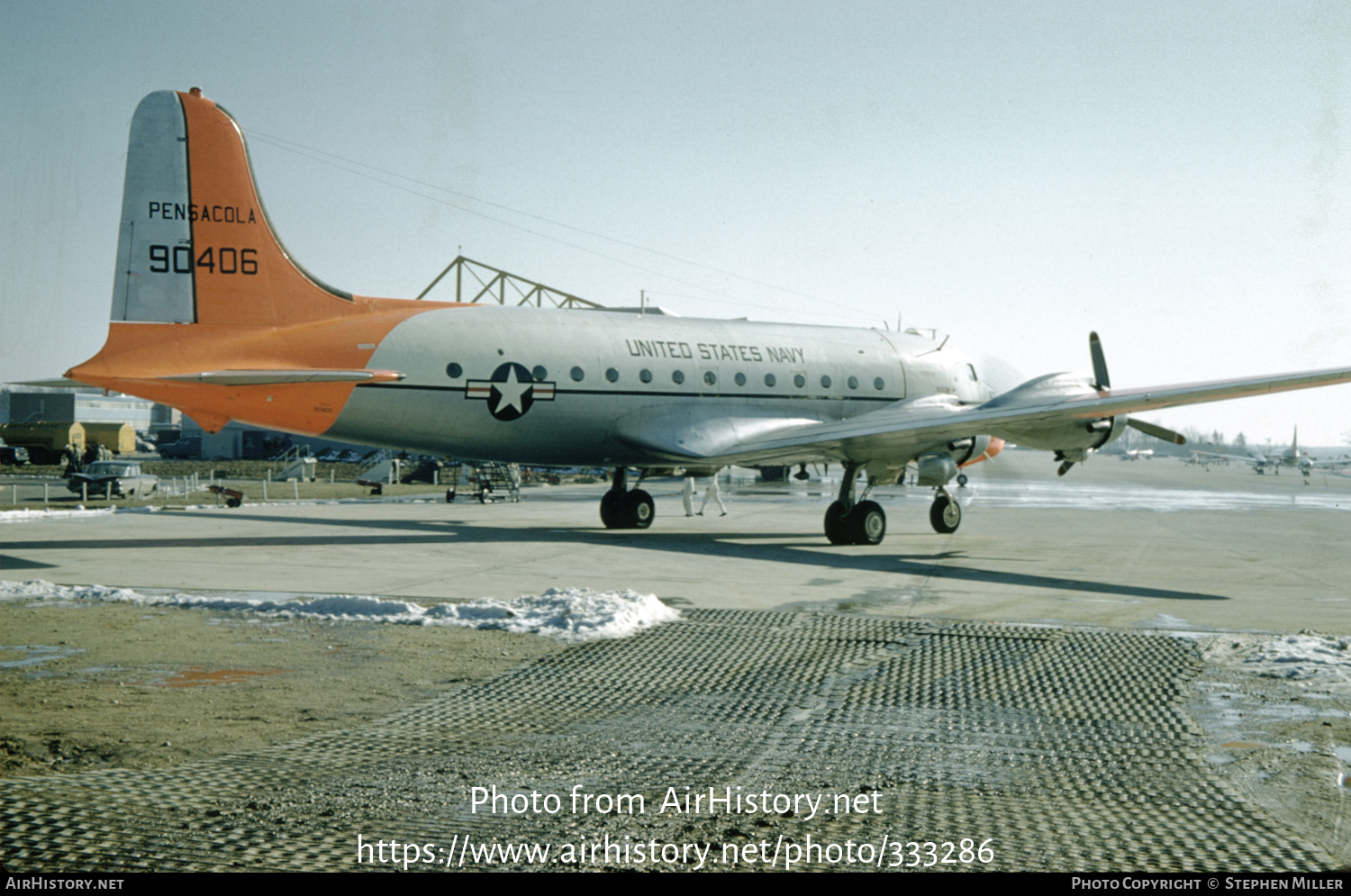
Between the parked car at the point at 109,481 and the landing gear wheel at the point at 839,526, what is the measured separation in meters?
26.8

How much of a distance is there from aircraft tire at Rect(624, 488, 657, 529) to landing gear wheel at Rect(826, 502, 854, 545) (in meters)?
4.69

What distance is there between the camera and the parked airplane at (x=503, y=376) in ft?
53.3

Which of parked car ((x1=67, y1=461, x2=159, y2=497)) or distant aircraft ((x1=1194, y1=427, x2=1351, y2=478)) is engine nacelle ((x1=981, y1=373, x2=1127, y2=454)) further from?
distant aircraft ((x1=1194, y1=427, x2=1351, y2=478))

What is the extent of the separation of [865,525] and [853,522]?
238 millimetres

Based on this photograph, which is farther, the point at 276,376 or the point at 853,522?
the point at 853,522

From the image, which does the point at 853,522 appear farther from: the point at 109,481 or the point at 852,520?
the point at 109,481

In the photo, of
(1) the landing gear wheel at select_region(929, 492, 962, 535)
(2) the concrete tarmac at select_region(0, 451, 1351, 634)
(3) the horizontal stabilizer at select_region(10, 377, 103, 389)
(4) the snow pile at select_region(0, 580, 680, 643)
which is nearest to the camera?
(4) the snow pile at select_region(0, 580, 680, 643)

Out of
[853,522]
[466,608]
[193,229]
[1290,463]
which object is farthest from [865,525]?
[1290,463]

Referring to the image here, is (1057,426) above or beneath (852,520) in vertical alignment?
above

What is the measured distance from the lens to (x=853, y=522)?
19.4 meters

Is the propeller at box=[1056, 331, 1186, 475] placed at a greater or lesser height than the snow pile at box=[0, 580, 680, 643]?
greater

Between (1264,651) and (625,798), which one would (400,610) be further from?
(1264,651)

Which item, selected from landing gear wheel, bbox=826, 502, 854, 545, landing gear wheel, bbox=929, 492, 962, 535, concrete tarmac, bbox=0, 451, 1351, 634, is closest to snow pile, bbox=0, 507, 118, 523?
concrete tarmac, bbox=0, 451, 1351, 634

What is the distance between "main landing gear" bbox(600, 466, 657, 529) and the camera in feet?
73.7
